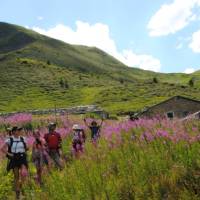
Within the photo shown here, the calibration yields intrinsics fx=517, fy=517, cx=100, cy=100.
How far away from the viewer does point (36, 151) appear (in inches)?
584

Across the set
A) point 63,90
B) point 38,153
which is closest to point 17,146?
point 38,153

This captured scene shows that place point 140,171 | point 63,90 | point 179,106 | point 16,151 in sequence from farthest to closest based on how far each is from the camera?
point 63,90 → point 179,106 → point 16,151 → point 140,171

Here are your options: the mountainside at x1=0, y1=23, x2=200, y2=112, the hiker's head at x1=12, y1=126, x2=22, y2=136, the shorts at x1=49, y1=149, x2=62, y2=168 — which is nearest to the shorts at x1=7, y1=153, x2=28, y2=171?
the hiker's head at x1=12, y1=126, x2=22, y2=136

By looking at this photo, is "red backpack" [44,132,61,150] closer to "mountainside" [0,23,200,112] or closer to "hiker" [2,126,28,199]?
"hiker" [2,126,28,199]

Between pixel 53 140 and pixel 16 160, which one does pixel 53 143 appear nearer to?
pixel 53 140

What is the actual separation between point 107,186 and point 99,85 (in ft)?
386

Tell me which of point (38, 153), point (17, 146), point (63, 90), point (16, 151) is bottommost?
point (38, 153)

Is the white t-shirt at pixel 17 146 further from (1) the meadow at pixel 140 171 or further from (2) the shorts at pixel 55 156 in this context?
(2) the shorts at pixel 55 156

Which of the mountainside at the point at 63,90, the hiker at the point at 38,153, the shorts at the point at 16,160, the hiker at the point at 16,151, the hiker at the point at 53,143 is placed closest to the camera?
the hiker at the point at 16,151

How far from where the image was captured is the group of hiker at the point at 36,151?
12.9m

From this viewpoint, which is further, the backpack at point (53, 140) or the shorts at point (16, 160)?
the backpack at point (53, 140)

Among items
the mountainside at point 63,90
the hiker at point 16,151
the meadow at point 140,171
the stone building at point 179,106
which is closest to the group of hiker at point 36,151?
the hiker at point 16,151

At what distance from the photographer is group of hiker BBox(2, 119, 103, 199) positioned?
509 inches

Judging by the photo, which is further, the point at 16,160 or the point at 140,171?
the point at 16,160
